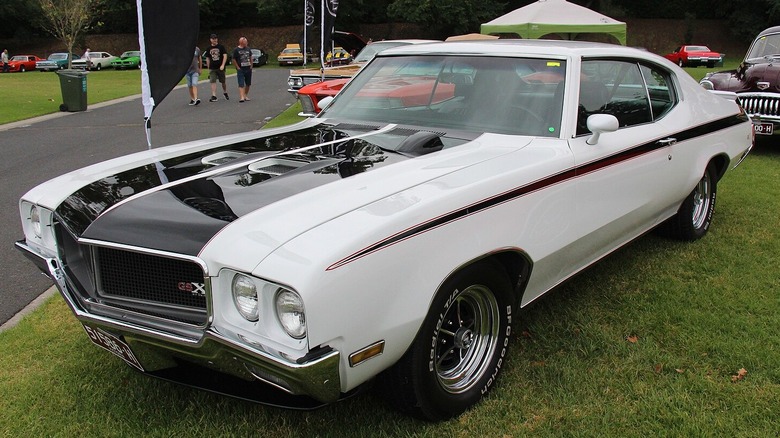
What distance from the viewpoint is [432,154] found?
10.4 ft

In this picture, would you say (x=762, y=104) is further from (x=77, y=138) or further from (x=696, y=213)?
(x=77, y=138)

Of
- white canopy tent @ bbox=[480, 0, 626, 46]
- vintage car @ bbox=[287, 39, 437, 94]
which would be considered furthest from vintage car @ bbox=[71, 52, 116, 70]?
vintage car @ bbox=[287, 39, 437, 94]

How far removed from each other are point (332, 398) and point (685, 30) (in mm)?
56305

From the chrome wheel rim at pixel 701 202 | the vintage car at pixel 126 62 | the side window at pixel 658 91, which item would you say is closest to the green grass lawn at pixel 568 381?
the chrome wheel rim at pixel 701 202

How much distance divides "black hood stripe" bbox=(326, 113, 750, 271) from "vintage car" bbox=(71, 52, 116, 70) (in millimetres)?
43955

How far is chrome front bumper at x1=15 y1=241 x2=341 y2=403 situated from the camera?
209cm

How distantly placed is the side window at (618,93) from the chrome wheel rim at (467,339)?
1200mm

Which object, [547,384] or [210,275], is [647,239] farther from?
[210,275]

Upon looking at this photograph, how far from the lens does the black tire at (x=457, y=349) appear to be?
8.26ft

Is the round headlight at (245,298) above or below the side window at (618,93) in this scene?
below

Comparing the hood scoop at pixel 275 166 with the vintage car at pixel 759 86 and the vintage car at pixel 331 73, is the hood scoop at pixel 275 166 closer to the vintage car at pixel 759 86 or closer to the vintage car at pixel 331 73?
the vintage car at pixel 759 86

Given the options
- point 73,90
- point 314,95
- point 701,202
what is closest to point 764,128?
point 701,202

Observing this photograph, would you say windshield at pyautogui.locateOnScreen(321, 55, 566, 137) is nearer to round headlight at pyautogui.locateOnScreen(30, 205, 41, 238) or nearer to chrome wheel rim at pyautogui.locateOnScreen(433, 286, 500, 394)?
chrome wheel rim at pyautogui.locateOnScreen(433, 286, 500, 394)

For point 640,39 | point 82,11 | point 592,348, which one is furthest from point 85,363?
point 640,39
